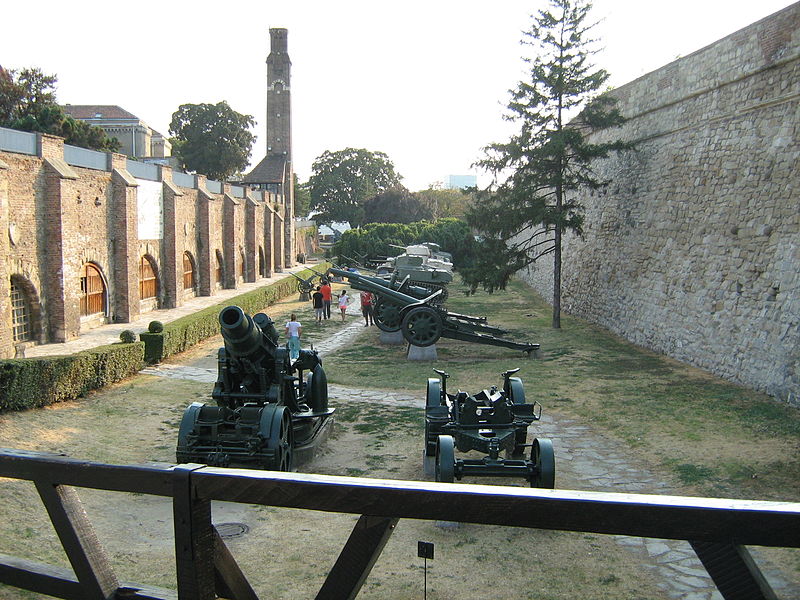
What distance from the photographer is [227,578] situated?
230 centimetres

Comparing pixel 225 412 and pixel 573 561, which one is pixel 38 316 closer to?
pixel 225 412

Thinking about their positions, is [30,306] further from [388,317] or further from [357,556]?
[357,556]

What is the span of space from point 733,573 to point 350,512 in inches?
39.7

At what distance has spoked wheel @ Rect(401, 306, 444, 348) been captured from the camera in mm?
16922

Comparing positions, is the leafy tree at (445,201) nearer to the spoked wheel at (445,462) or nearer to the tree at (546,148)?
the tree at (546,148)

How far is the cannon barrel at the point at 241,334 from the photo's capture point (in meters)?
7.95

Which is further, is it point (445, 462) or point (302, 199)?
point (302, 199)

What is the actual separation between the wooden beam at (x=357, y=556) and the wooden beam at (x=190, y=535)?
380 millimetres

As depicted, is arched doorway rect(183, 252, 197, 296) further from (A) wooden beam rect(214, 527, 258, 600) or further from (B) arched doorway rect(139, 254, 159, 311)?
(A) wooden beam rect(214, 527, 258, 600)

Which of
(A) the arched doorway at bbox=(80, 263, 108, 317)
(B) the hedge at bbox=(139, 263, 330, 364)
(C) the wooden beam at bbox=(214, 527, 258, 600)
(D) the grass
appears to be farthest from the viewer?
(A) the arched doorway at bbox=(80, 263, 108, 317)

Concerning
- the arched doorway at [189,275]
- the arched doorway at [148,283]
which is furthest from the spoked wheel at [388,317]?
the arched doorway at [189,275]

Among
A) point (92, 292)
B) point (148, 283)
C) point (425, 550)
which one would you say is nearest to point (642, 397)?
point (425, 550)

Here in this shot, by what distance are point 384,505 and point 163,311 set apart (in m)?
24.5

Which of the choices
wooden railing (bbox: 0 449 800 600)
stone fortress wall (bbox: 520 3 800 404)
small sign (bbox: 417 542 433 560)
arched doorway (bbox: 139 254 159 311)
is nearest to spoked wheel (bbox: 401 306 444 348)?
stone fortress wall (bbox: 520 3 800 404)
